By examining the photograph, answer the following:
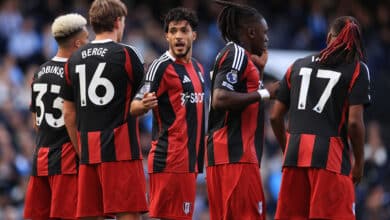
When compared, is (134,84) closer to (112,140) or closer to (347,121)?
(112,140)

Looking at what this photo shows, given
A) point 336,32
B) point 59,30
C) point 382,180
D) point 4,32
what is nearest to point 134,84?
point 59,30

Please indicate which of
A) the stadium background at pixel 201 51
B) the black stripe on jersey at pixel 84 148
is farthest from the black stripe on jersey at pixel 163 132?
the stadium background at pixel 201 51

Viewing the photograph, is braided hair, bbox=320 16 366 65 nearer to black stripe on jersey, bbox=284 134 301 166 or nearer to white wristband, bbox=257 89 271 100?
white wristband, bbox=257 89 271 100

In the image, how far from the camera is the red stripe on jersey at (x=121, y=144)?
11023mm

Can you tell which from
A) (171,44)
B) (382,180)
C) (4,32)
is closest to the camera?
(171,44)

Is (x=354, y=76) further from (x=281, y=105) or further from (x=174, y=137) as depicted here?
(x=174, y=137)

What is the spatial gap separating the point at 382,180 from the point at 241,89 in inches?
308

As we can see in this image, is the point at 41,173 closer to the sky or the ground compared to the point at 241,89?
closer to the ground

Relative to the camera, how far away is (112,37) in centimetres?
1115

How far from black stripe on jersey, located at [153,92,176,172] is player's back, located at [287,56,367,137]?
4.50 ft

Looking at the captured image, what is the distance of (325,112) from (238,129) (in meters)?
0.88

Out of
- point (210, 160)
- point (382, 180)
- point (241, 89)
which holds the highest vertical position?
point (241, 89)

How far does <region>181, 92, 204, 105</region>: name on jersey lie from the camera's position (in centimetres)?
1152

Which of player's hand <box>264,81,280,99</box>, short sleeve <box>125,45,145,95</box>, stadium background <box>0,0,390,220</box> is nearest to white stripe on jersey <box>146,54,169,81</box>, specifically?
short sleeve <box>125,45,145,95</box>
